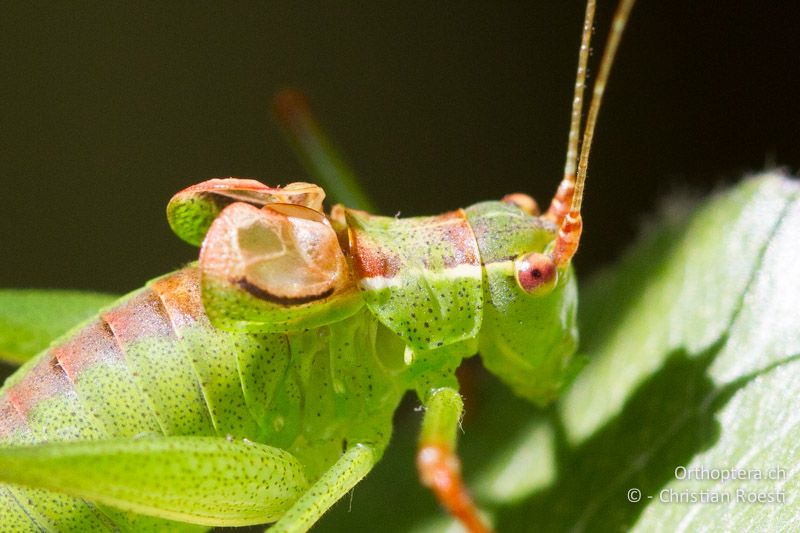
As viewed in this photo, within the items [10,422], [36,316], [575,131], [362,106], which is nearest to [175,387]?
[10,422]

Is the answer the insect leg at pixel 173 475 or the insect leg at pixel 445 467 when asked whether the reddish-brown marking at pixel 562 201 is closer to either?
the insect leg at pixel 445 467

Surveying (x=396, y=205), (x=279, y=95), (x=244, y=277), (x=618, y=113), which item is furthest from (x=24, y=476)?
(x=618, y=113)

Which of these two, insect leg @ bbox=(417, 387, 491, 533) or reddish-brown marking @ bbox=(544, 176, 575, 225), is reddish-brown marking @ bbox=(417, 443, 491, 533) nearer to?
insect leg @ bbox=(417, 387, 491, 533)

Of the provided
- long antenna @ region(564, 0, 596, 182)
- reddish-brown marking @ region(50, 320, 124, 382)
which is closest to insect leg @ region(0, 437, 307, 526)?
reddish-brown marking @ region(50, 320, 124, 382)

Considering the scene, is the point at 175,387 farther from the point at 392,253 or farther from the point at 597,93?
the point at 597,93

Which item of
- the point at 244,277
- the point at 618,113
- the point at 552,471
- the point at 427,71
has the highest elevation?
the point at 244,277

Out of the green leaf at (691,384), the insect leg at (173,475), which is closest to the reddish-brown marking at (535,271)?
the green leaf at (691,384)

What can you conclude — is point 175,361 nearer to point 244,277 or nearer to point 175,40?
point 244,277
